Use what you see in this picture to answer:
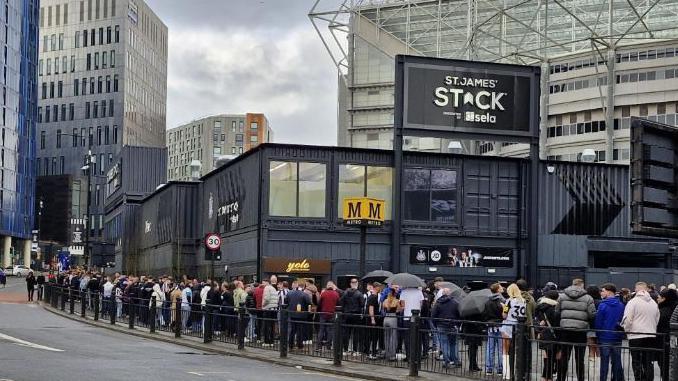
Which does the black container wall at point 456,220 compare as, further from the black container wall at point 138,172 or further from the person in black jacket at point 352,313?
the black container wall at point 138,172

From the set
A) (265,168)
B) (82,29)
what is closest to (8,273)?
(82,29)

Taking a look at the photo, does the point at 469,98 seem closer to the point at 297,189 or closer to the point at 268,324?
the point at 297,189

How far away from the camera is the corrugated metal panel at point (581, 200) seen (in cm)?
4378

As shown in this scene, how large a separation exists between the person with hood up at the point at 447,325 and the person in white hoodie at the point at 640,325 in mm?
3038

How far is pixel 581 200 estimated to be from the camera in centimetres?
4397

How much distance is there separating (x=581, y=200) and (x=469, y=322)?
26.9 meters

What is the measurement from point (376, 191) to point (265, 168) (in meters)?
4.34

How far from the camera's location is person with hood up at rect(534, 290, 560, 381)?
17.0m

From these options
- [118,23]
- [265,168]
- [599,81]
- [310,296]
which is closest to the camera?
[310,296]

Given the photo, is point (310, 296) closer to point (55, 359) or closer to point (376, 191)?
point (55, 359)

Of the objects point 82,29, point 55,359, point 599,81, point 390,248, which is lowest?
point 55,359

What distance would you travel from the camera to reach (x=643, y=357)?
51.4 feet

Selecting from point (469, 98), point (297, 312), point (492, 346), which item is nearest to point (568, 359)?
point (492, 346)

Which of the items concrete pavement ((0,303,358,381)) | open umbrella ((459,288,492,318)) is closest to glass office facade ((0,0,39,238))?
concrete pavement ((0,303,358,381))
